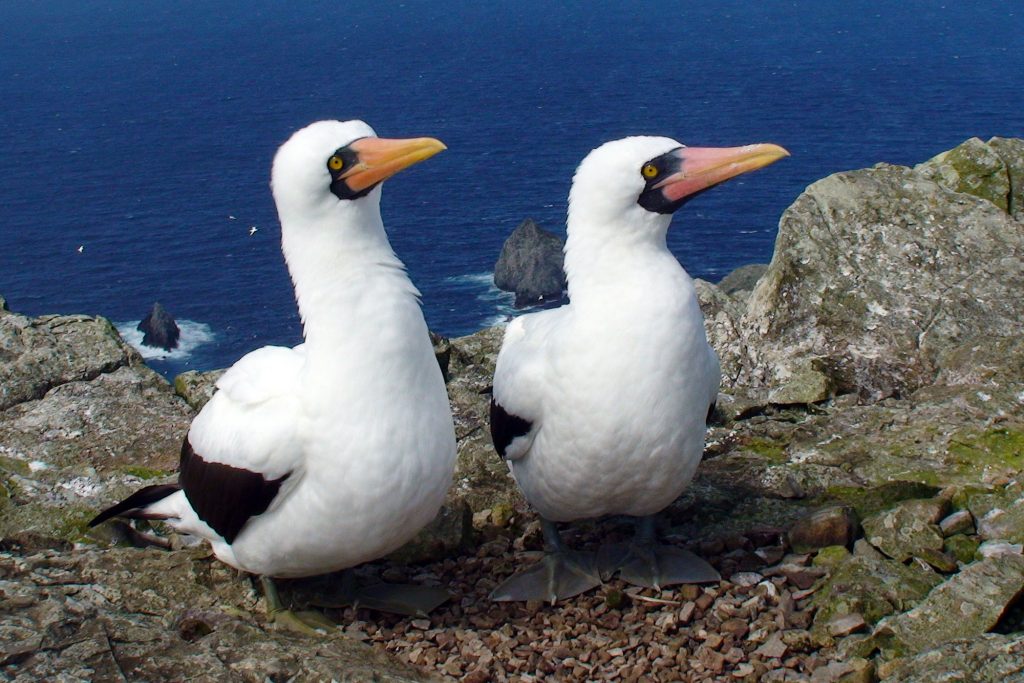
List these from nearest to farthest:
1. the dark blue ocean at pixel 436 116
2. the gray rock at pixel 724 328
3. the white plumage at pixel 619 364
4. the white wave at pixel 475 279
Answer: the white plumage at pixel 619 364
the gray rock at pixel 724 328
the white wave at pixel 475 279
the dark blue ocean at pixel 436 116

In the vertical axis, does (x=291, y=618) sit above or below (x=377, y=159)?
below

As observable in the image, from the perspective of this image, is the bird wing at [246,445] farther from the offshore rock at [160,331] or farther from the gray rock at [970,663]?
the offshore rock at [160,331]

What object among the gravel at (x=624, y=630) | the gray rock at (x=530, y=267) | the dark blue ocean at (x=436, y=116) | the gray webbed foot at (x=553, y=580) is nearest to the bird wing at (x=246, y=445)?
the gravel at (x=624, y=630)

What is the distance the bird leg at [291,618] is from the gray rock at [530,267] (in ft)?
193

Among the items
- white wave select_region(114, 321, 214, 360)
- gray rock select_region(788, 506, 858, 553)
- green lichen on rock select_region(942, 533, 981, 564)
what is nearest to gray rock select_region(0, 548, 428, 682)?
gray rock select_region(788, 506, 858, 553)

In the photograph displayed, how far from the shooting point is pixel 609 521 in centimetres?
757

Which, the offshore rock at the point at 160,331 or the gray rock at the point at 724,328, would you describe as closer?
the gray rock at the point at 724,328

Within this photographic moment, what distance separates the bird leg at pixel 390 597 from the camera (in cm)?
648

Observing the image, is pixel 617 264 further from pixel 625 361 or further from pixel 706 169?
pixel 706 169

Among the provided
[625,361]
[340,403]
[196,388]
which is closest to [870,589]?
[625,361]

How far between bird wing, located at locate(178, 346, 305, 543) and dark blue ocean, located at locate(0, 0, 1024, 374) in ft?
172

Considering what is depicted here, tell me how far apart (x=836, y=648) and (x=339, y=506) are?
8.36 feet

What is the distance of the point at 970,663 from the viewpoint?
15.8 ft

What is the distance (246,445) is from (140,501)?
129 cm
